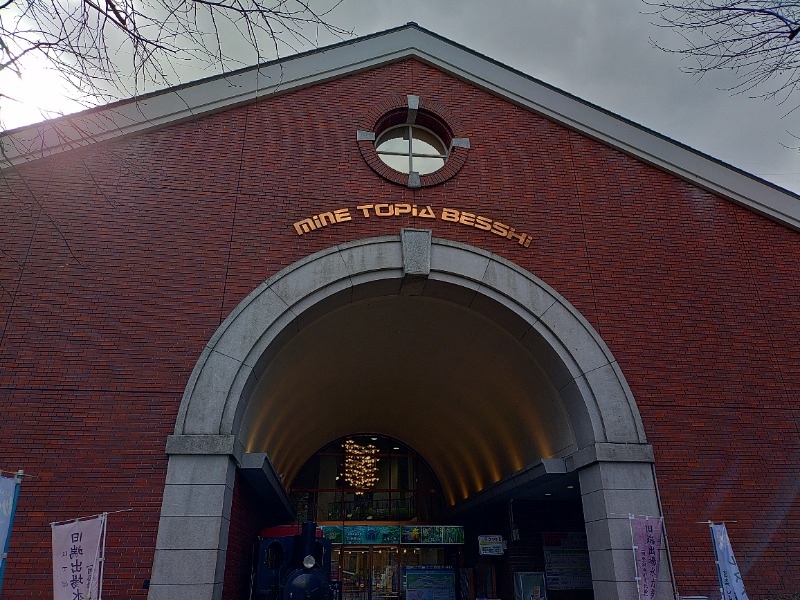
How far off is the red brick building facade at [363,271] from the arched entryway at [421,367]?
0.36 feet

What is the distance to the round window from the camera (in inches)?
433

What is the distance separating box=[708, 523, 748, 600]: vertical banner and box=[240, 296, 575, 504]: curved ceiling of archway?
240 cm

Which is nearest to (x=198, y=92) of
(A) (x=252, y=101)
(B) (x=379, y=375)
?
(A) (x=252, y=101)

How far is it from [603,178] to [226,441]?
8186 millimetres

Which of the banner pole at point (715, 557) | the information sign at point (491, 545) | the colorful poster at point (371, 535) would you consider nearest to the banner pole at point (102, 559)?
the colorful poster at point (371, 535)

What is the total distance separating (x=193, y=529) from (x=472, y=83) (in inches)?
367

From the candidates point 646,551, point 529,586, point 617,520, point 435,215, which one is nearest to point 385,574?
point 529,586

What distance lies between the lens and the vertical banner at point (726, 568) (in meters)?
7.74

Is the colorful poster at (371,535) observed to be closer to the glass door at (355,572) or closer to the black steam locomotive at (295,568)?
the glass door at (355,572)

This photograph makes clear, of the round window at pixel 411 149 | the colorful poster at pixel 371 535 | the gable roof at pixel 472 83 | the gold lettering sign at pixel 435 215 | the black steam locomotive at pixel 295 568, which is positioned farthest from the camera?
the colorful poster at pixel 371 535

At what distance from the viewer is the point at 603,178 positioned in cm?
1086

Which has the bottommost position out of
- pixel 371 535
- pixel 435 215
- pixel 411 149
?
pixel 371 535

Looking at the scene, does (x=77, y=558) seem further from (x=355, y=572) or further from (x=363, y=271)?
(x=355, y=572)

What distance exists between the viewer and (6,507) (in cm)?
570
